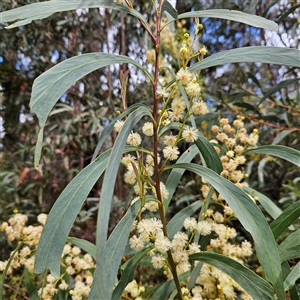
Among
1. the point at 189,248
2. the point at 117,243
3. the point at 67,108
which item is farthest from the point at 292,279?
the point at 67,108

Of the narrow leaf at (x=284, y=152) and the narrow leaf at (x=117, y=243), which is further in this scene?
the narrow leaf at (x=284, y=152)

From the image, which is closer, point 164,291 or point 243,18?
point 243,18

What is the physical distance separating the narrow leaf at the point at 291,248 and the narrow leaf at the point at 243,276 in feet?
0.35

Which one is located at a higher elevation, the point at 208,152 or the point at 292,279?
the point at 208,152

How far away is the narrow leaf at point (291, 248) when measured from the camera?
570 millimetres

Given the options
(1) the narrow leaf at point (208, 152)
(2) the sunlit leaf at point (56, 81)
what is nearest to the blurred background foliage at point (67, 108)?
(1) the narrow leaf at point (208, 152)

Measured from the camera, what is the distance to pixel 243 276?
0.51 meters

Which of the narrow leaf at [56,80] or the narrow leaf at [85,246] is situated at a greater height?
the narrow leaf at [56,80]

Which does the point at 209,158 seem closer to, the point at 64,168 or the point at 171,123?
the point at 171,123

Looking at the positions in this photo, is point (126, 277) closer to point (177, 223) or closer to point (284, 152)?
point (177, 223)

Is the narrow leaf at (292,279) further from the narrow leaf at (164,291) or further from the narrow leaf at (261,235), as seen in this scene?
the narrow leaf at (164,291)

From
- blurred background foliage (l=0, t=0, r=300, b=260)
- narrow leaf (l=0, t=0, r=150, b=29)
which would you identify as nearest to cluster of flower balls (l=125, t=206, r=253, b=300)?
narrow leaf (l=0, t=0, r=150, b=29)

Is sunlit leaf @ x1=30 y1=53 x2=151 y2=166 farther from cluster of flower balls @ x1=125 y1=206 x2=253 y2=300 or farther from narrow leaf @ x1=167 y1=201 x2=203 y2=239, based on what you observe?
narrow leaf @ x1=167 y1=201 x2=203 y2=239

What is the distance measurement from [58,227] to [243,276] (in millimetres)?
285
